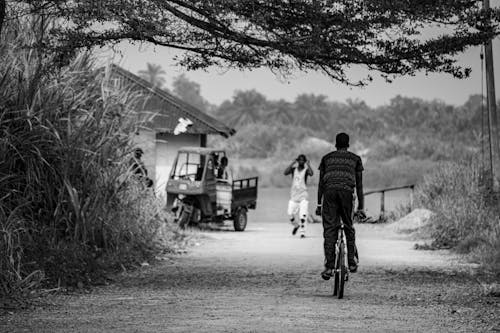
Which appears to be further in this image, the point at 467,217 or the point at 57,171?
the point at 467,217

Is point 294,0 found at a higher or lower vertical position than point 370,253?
higher

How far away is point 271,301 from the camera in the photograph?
44.9ft

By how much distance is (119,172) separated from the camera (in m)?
18.9

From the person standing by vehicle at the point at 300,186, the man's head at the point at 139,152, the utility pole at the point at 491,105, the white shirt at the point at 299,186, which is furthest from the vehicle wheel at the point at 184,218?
the utility pole at the point at 491,105

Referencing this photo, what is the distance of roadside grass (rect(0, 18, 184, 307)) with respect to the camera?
15461 mm

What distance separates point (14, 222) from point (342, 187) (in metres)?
4.63

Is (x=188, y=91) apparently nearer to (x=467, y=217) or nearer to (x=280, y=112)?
(x=280, y=112)

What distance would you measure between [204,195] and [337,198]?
1761cm

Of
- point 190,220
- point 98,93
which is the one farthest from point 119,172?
point 190,220

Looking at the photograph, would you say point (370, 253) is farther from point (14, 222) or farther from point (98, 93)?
point (14, 222)

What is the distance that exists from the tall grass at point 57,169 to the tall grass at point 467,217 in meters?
6.66

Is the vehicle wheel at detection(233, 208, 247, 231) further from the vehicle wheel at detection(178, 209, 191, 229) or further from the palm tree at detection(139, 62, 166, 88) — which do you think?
the palm tree at detection(139, 62, 166, 88)

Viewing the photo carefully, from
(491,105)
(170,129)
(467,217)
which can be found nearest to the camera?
(491,105)

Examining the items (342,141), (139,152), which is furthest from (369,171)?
A: (342,141)
